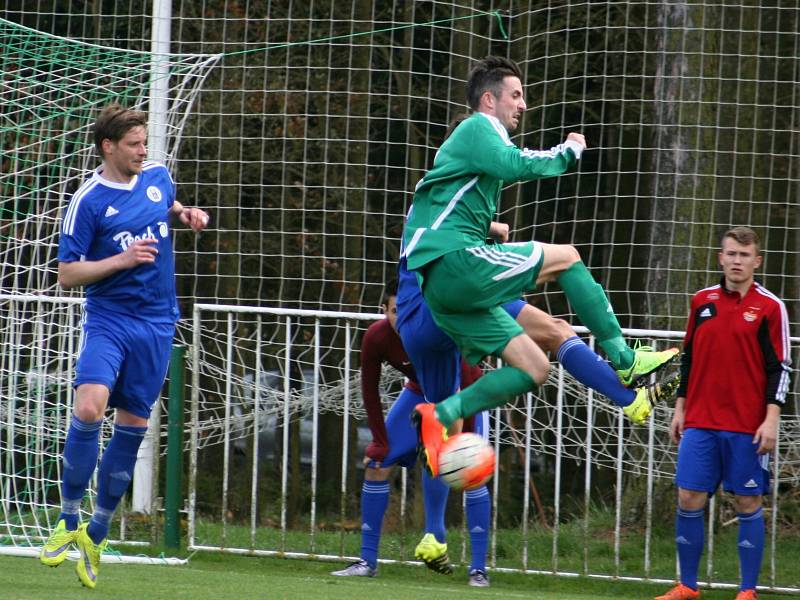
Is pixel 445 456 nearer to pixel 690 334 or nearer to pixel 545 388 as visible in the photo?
pixel 690 334

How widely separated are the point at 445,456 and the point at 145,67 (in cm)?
431

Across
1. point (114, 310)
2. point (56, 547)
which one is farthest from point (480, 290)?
point (56, 547)

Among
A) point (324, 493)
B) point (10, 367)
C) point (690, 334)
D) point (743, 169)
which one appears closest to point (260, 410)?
point (10, 367)

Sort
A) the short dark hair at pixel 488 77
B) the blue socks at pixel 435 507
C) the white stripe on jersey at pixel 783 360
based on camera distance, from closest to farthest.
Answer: the short dark hair at pixel 488 77 → the white stripe on jersey at pixel 783 360 → the blue socks at pixel 435 507

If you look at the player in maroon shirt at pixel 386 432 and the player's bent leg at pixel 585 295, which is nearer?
the player's bent leg at pixel 585 295

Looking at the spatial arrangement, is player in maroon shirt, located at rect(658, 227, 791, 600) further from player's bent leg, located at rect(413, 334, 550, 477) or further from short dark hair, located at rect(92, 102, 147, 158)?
short dark hair, located at rect(92, 102, 147, 158)

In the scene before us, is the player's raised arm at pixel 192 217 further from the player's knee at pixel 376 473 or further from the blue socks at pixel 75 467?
the player's knee at pixel 376 473

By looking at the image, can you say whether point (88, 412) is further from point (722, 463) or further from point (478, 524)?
point (722, 463)

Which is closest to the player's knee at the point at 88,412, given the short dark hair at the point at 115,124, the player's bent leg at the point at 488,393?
the short dark hair at the point at 115,124

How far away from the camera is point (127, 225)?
241 inches

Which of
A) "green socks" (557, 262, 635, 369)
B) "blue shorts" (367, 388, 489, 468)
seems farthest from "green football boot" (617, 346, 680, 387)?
"blue shorts" (367, 388, 489, 468)

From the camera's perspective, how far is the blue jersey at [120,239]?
6.02 metres

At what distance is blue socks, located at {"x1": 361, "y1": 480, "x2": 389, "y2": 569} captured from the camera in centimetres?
750

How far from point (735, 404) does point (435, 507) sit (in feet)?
5.67
